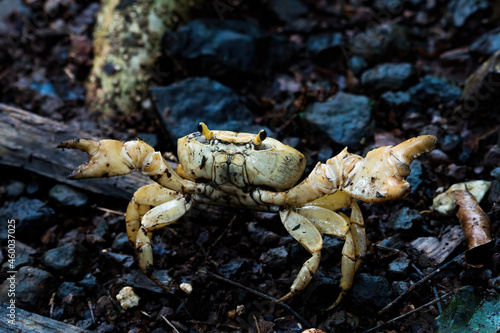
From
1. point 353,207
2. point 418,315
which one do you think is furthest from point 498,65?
point 418,315

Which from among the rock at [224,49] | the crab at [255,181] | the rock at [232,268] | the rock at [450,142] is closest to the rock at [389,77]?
the rock at [450,142]

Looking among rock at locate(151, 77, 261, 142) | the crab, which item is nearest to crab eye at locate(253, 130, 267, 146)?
the crab

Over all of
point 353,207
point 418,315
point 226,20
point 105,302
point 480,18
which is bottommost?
point 105,302

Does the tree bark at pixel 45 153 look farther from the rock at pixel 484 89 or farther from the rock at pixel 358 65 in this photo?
the rock at pixel 484 89

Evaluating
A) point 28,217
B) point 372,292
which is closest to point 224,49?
point 28,217

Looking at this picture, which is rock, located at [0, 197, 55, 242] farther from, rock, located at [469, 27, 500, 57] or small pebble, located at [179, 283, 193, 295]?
rock, located at [469, 27, 500, 57]

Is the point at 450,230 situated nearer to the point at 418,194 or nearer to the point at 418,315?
the point at 418,194
